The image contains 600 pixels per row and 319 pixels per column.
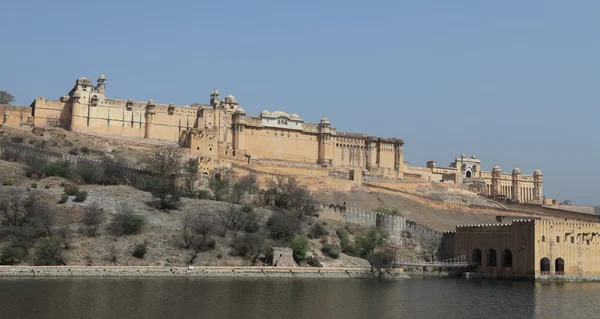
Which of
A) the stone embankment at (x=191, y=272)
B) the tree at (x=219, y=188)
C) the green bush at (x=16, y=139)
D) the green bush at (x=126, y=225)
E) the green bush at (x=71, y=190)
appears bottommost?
the stone embankment at (x=191, y=272)

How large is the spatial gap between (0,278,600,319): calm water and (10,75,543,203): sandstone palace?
2807 centimetres

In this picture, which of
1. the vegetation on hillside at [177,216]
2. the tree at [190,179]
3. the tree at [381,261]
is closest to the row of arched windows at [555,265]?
the tree at [381,261]

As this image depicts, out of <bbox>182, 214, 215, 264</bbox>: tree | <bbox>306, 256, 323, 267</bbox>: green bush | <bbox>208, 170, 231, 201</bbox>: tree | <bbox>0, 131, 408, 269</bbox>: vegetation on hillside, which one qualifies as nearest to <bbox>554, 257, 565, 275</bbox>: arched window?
<bbox>0, 131, 408, 269</bbox>: vegetation on hillside

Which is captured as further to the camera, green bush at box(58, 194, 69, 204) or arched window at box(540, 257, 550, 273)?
arched window at box(540, 257, 550, 273)

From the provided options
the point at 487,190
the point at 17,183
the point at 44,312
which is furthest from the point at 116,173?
the point at 487,190

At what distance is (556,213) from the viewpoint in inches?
2987

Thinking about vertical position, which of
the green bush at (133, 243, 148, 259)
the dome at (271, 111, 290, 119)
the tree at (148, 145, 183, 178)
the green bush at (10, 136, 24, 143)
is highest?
the dome at (271, 111, 290, 119)

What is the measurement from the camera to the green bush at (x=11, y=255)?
36500mm

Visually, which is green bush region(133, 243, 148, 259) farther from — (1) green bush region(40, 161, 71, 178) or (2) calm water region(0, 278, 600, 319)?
(1) green bush region(40, 161, 71, 178)

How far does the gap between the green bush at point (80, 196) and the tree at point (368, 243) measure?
1707cm

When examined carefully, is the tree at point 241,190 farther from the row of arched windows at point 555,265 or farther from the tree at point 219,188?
the row of arched windows at point 555,265

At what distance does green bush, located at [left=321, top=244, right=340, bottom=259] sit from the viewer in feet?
150

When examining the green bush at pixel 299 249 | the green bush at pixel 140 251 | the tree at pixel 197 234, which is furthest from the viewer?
the green bush at pixel 299 249

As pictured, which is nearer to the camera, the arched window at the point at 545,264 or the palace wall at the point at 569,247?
the palace wall at the point at 569,247
